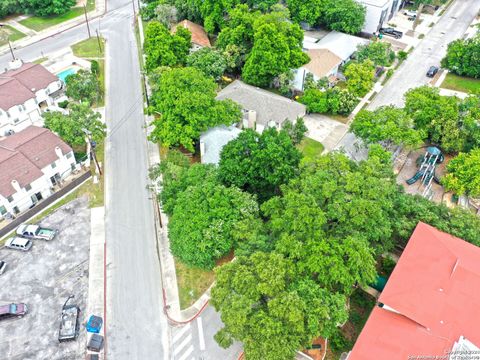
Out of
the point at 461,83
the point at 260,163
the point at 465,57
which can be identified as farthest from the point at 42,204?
the point at 465,57

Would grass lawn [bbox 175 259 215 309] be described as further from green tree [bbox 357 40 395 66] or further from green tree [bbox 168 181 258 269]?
green tree [bbox 357 40 395 66]

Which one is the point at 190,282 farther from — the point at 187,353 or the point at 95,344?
the point at 95,344

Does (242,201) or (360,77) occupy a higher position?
(360,77)

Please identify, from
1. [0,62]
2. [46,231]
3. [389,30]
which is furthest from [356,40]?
[0,62]

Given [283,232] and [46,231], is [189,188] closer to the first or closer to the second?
[283,232]

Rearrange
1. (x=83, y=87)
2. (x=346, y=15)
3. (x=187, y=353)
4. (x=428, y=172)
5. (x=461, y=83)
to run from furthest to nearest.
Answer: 1. (x=346, y=15)
2. (x=461, y=83)
3. (x=83, y=87)
4. (x=428, y=172)
5. (x=187, y=353)

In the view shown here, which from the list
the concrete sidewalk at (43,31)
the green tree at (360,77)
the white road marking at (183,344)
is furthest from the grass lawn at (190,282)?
the concrete sidewalk at (43,31)

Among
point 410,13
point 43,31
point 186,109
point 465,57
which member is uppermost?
point 410,13
